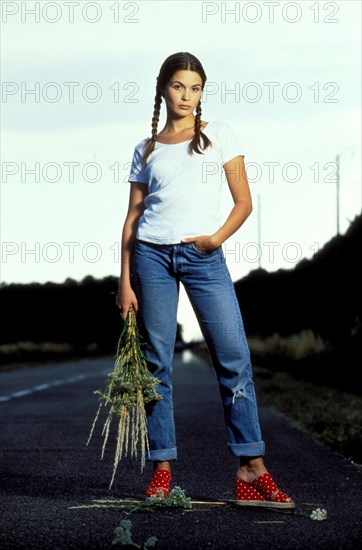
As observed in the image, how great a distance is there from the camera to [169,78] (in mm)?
5285

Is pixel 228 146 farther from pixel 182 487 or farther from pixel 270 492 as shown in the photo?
pixel 182 487

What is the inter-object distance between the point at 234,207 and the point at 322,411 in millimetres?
6677

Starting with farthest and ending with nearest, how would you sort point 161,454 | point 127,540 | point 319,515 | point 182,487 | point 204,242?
point 182,487 → point 161,454 → point 204,242 → point 319,515 → point 127,540

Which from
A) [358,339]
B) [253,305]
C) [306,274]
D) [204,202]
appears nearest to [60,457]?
[204,202]

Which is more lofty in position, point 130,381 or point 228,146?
point 228,146

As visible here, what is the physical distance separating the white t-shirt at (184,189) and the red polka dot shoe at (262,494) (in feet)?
3.51

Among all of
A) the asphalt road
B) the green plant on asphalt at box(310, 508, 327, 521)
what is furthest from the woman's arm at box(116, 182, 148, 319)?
the green plant on asphalt at box(310, 508, 327, 521)

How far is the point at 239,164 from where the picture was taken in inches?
208

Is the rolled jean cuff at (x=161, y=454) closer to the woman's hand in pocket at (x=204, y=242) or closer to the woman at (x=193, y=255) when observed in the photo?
the woman at (x=193, y=255)

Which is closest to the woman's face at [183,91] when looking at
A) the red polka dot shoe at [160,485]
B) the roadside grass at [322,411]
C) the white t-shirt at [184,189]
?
the white t-shirt at [184,189]

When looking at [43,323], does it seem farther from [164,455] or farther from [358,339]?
[164,455]

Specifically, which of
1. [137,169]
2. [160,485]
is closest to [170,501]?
[160,485]

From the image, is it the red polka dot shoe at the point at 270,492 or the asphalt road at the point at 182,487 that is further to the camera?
the red polka dot shoe at the point at 270,492

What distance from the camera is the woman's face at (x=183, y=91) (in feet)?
17.2
